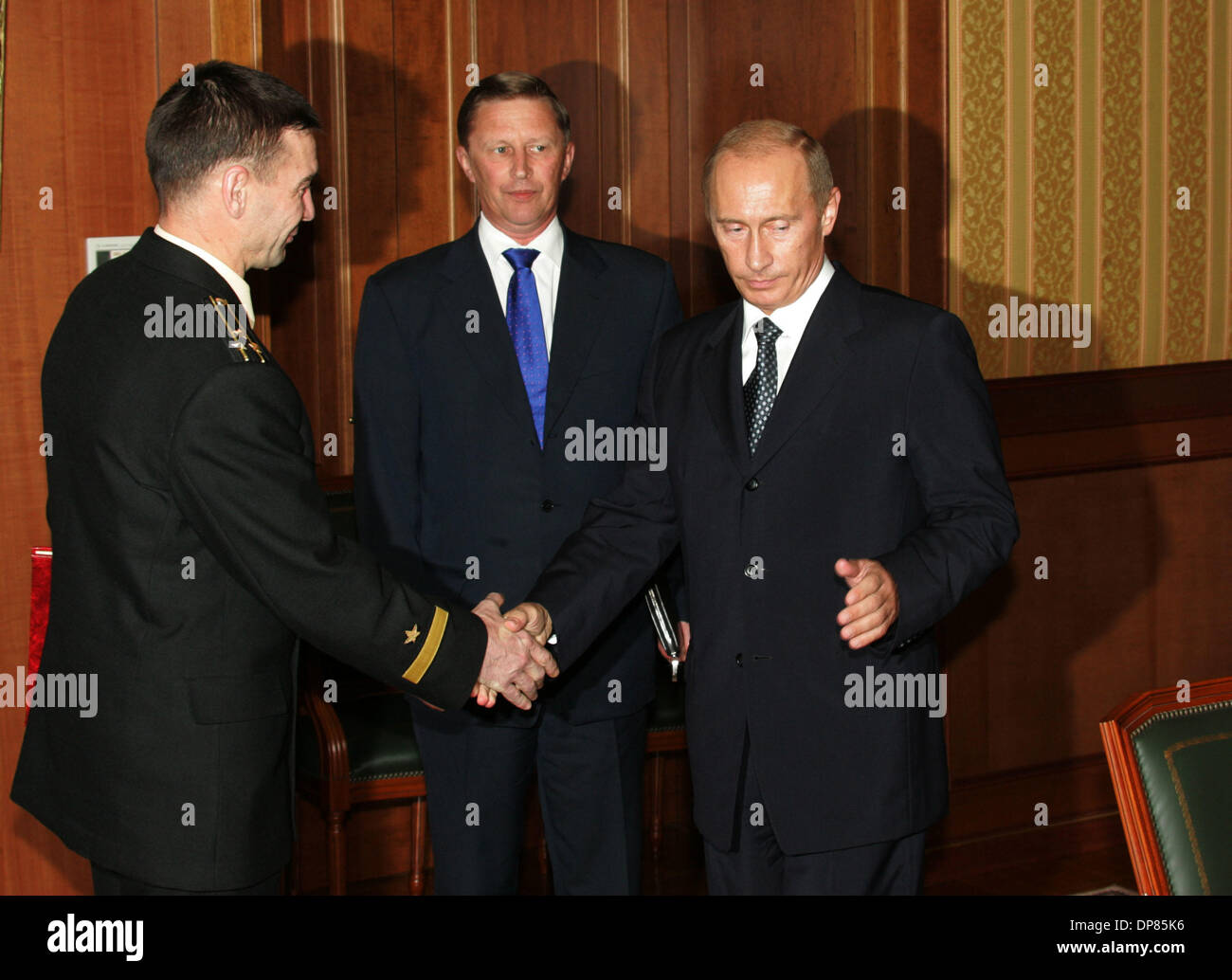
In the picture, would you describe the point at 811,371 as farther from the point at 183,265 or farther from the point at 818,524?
the point at 183,265

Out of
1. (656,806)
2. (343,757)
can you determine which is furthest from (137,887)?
(656,806)

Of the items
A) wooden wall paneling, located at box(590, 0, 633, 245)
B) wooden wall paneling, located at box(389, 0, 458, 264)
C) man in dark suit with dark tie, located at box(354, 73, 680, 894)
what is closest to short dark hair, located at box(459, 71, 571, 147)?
man in dark suit with dark tie, located at box(354, 73, 680, 894)

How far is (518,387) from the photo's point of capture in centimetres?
299

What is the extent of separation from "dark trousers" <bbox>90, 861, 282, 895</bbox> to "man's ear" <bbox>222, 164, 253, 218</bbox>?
106 cm

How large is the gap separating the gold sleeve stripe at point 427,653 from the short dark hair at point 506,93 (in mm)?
1119

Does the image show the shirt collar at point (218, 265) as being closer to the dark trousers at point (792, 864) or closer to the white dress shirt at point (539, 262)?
the white dress shirt at point (539, 262)

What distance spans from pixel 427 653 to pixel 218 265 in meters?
0.75

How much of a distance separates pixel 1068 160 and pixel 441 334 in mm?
2168

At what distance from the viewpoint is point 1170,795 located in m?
→ 1.88

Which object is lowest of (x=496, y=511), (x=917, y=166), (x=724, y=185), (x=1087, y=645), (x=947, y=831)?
(x=947, y=831)

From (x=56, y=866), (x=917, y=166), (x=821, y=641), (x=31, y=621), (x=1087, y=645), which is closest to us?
(x=821, y=641)

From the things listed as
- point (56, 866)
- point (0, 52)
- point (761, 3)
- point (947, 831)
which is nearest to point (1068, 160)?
point (761, 3)

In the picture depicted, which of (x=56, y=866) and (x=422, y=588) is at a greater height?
(x=422, y=588)

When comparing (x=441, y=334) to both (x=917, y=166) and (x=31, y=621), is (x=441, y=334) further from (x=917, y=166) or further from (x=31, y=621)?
(x=917, y=166)
